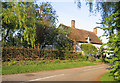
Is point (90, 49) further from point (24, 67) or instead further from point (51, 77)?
point (51, 77)

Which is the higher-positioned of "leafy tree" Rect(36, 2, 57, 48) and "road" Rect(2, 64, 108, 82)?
"leafy tree" Rect(36, 2, 57, 48)

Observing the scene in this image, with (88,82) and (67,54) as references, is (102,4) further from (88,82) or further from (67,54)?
(67,54)

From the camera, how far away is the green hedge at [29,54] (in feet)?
60.5

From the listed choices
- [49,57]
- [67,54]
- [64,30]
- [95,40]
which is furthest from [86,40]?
[49,57]

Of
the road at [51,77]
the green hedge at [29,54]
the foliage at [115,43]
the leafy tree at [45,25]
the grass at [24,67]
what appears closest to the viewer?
the foliage at [115,43]

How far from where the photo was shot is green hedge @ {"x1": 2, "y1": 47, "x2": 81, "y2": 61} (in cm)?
1845

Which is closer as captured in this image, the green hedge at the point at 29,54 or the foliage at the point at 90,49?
the green hedge at the point at 29,54

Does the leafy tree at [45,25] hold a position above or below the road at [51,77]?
above

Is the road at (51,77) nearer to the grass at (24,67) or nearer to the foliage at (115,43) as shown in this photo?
Answer: the grass at (24,67)

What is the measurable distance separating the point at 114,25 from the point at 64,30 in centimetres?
2338

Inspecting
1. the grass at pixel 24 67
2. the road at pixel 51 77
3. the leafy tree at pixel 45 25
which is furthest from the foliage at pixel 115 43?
the leafy tree at pixel 45 25

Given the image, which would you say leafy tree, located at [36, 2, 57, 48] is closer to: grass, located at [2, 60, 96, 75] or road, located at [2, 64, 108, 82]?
grass, located at [2, 60, 96, 75]

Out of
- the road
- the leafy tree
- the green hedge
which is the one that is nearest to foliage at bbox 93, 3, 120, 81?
the road

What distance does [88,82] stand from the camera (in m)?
9.41
